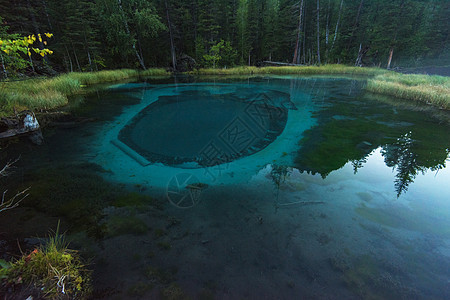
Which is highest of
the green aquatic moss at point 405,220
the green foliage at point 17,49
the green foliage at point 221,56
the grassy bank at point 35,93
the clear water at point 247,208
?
the green foliage at point 221,56

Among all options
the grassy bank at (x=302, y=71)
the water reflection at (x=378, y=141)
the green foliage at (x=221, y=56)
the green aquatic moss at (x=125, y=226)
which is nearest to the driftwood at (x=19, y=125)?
the green aquatic moss at (x=125, y=226)

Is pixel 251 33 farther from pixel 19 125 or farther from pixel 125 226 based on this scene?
pixel 125 226

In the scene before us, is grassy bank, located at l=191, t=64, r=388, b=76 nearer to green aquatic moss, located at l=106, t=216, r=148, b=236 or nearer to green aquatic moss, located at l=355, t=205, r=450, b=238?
green aquatic moss, located at l=355, t=205, r=450, b=238

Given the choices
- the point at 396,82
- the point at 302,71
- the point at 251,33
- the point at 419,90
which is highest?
the point at 251,33

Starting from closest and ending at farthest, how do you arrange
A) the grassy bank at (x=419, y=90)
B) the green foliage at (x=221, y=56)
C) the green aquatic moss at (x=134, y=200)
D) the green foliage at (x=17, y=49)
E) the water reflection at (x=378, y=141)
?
1. the green foliage at (x=17, y=49)
2. the green aquatic moss at (x=134, y=200)
3. the water reflection at (x=378, y=141)
4. the grassy bank at (x=419, y=90)
5. the green foliage at (x=221, y=56)

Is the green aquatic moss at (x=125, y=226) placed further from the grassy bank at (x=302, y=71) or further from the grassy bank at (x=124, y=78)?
the grassy bank at (x=302, y=71)

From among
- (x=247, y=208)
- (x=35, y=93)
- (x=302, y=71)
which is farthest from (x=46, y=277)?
(x=302, y=71)

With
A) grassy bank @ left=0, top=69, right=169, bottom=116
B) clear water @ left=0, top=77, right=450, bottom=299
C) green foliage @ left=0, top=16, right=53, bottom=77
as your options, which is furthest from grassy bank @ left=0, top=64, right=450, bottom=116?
clear water @ left=0, top=77, right=450, bottom=299
